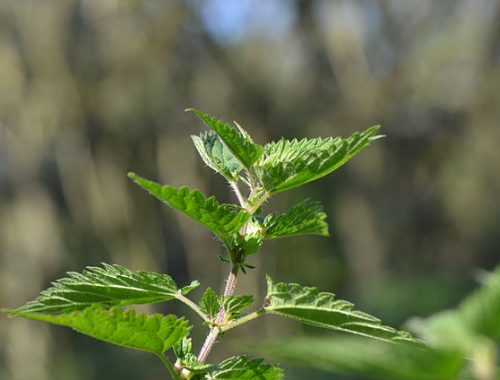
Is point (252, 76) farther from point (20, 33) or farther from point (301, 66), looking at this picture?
point (20, 33)

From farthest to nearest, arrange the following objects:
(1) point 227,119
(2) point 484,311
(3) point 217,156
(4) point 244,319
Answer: (1) point 227,119, (3) point 217,156, (4) point 244,319, (2) point 484,311

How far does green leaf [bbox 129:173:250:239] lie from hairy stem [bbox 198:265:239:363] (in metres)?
0.05

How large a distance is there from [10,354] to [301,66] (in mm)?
8274

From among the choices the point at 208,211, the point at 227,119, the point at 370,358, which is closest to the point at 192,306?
the point at 208,211

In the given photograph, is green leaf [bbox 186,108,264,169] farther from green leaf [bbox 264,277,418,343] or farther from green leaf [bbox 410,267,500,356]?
green leaf [bbox 410,267,500,356]

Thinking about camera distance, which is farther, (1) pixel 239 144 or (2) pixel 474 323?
(1) pixel 239 144

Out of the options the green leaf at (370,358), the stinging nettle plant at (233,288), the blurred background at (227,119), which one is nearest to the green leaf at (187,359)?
the stinging nettle plant at (233,288)

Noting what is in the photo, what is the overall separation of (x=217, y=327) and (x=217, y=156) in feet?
0.73

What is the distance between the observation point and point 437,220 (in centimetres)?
2095

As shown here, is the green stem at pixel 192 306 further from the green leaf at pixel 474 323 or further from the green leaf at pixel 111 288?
the green leaf at pixel 474 323

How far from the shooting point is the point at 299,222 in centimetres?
91

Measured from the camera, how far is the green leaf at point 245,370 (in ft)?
2.73

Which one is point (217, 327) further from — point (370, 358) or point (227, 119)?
point (227, 119)

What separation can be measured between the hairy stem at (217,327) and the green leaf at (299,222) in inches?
2.2
